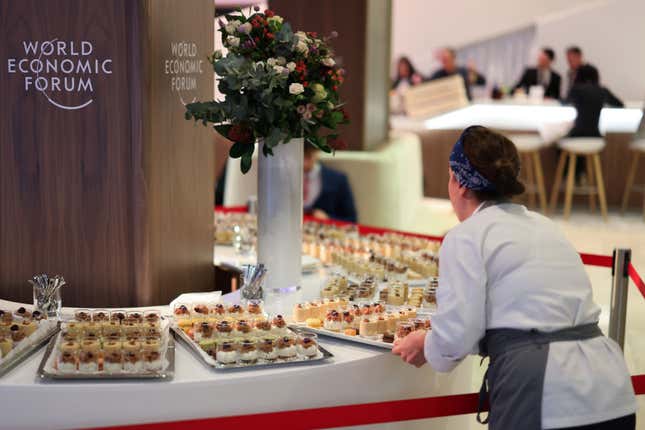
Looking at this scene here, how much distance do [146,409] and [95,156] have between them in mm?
1079

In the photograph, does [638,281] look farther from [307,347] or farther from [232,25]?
[232,25]

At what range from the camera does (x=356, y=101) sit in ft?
24.5

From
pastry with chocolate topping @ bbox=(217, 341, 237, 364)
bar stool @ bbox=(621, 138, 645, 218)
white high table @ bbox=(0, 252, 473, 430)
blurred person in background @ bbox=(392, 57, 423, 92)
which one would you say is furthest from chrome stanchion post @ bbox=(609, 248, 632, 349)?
blurred person in background @ bbox=(392, 57, 423, 92)

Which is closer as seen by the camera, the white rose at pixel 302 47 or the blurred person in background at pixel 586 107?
the white rose at pixel 302 47

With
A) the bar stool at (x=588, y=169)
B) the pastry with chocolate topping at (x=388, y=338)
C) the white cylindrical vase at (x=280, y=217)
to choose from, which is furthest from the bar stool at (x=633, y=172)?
the pastry with chocolate topping at (x=388, y=338)

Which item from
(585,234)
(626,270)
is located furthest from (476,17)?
(626,270)

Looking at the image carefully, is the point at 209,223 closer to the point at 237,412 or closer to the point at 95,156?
the point at 95,156

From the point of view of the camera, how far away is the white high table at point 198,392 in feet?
8.59

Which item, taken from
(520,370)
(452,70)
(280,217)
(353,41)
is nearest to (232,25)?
(280,217)

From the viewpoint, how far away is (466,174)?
2.66 m

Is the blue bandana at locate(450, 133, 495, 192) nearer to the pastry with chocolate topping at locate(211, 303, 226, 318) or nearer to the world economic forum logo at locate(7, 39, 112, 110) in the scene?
the pastry with chocolate topping at locate(211, 303, 226, 318)

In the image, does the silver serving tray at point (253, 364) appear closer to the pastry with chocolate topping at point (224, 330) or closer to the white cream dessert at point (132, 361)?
the pastry with chocolate topping at point (224, 330)

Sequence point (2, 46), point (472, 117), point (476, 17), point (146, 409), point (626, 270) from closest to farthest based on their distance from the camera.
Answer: point (146, 409)
point (2, 46)
point (626, 270)
point (472, 117)
point (476, 17)

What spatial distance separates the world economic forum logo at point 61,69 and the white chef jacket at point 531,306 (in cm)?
147
